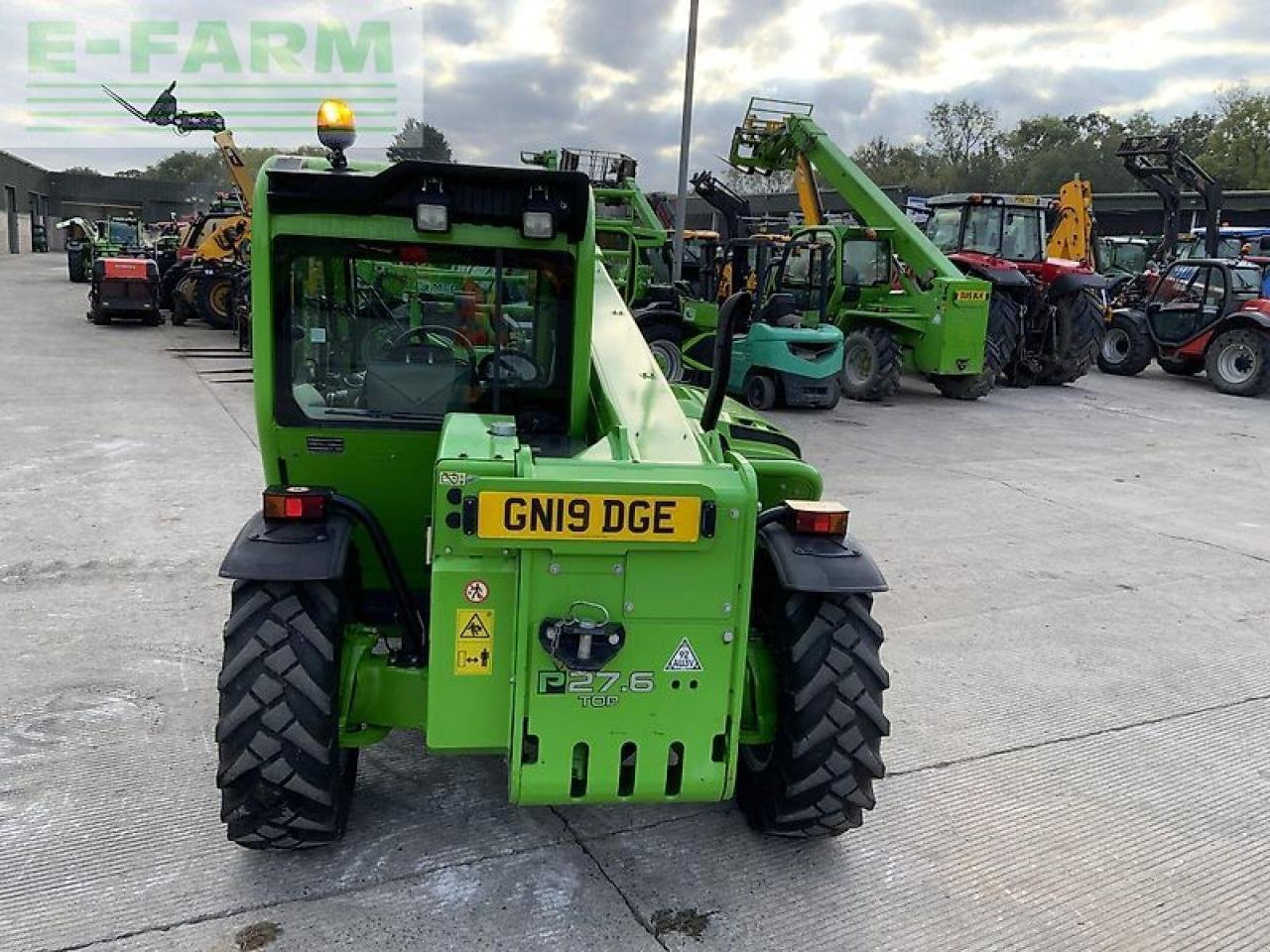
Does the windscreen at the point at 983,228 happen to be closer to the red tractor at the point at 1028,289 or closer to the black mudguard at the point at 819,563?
the red tractor at the point at 1028,289

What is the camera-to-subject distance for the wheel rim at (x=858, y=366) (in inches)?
517

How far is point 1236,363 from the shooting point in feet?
49.8

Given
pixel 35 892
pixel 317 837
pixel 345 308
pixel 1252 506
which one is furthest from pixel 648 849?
pixel 1252 506

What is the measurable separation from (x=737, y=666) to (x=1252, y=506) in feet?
23.6

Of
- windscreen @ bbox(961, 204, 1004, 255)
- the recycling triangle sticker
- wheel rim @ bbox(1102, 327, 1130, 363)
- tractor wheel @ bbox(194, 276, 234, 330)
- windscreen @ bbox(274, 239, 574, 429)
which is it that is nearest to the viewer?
the recycling triangle sticker

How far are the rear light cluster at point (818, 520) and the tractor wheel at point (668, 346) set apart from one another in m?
9.55

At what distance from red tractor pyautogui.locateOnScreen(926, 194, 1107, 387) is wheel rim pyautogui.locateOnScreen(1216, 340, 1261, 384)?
1.99 metres

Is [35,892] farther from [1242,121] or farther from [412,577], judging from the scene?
[1242,121]

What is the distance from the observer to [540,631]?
2656mm

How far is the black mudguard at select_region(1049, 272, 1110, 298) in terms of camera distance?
47.1ft

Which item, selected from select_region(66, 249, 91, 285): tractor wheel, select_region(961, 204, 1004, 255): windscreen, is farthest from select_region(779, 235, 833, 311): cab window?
select_region(66, 249, 91, 285): tractor wheel

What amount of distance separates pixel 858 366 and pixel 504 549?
1129cm

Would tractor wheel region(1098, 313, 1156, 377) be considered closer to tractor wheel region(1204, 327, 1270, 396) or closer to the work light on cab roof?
tractor wheel region(1204, 327, 1270, 396)

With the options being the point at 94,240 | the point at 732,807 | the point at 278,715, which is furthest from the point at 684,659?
the point at 94,240
